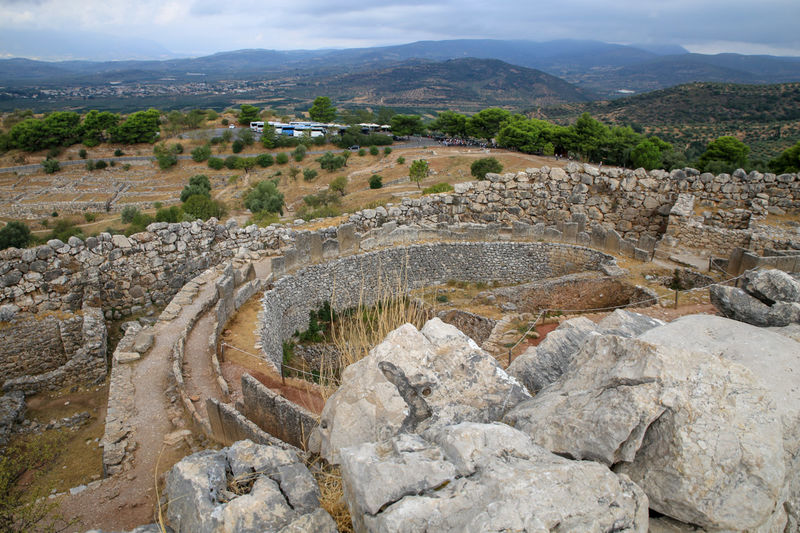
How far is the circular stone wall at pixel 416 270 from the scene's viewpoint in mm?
14078

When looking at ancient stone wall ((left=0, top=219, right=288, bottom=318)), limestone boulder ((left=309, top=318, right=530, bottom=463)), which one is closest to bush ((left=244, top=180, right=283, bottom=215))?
ancient stone wall ((left=0, top=219, right=288, bottom=318))

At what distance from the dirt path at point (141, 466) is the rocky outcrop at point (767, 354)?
6.11 m

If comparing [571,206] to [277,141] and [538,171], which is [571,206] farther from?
[277,141]

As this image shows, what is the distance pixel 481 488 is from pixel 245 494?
2.06 m

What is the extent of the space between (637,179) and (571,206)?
8.62 feet

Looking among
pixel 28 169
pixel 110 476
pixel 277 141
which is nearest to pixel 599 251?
pixel 110 476

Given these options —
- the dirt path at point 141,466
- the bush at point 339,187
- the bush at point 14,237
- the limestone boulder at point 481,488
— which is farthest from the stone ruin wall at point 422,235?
the bush at point 339,187

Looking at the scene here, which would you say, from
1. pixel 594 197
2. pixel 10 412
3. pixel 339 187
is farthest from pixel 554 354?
pixel 339 187

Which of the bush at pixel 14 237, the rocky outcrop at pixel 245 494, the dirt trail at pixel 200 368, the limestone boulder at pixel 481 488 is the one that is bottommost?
the bush at pixel 14 237

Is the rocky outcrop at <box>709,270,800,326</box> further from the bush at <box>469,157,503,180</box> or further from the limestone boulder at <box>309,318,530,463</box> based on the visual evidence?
the bush at <box>469,157,503,180</box>

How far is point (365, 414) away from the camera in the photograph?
4.32m

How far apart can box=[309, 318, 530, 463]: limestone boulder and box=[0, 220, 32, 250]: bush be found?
34339mm

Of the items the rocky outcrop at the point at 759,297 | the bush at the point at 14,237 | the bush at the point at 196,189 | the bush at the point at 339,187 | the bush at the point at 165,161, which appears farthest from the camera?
the bush at the point at 165,161

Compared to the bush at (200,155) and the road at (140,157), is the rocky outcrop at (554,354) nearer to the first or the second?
the road at (140,157)
